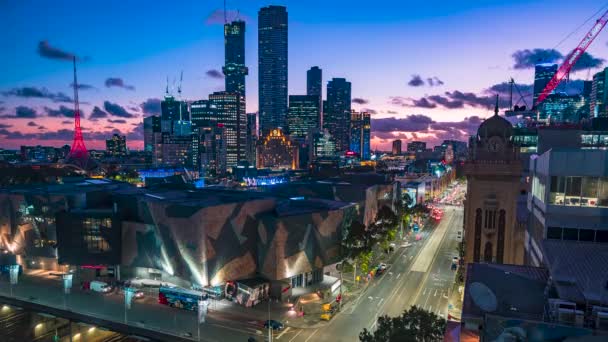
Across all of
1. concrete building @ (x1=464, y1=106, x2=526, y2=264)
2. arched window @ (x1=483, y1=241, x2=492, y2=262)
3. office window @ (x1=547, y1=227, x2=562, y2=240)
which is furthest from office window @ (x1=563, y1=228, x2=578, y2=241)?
arched window @ (x1=483, y1=241, x2=492, y2=262)

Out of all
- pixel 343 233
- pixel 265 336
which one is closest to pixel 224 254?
pixel 265 336

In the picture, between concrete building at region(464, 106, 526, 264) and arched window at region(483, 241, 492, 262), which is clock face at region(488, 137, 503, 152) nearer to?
concrete building at region(464, 106, 526, 264)

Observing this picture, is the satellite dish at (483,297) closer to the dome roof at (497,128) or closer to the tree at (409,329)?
the tree at (409,329)

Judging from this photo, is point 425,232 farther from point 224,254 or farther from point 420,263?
point 224,254

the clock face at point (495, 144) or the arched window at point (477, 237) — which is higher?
the clock face at point (495, 144)

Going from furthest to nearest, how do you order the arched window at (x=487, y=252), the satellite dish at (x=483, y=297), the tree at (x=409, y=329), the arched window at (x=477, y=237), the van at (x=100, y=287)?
1. the van at (x=100, y=287)
2. the arched window at (x=477, y=237)
3. the arched window at (x=487, y=252)
4. the tree at (x=409, y=329)
5. the satellite dish at (x=483, y=297)

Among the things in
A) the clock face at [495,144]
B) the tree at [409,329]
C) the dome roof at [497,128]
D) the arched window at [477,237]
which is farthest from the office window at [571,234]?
the dome roof at [497,128]
